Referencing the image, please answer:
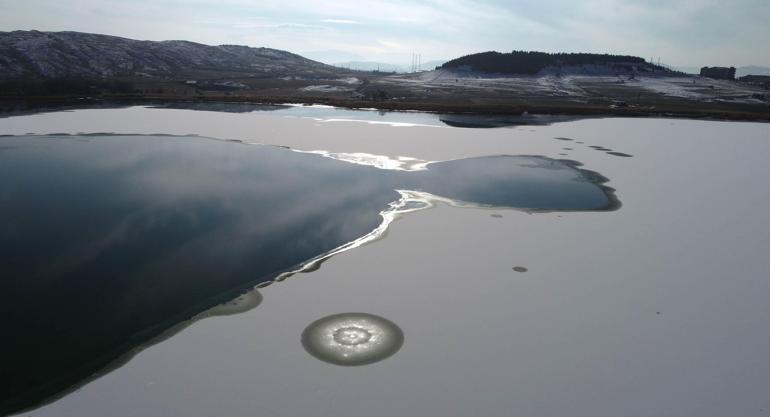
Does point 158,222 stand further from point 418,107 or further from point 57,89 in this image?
point 57,89

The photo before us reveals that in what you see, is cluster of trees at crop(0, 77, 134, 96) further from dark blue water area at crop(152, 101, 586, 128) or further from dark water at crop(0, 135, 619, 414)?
dark water at crop(0, 135, 619, 414)

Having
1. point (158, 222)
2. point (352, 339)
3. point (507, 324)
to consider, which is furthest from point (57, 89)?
point (507, 324)

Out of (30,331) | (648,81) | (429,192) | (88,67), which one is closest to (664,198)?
(429,192)

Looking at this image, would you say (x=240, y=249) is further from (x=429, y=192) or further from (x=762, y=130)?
(x=762, y=130)

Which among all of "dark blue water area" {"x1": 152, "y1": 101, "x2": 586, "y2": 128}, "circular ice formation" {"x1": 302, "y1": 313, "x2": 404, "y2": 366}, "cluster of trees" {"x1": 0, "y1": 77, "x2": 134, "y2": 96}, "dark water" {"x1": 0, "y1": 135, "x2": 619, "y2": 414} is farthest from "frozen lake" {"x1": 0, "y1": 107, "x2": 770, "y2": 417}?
"cluster of trees" {"x1": 0, "y1": 77, "x2": 134, "y2": 96}

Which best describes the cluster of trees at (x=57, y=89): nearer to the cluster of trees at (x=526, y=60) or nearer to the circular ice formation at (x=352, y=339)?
the circular ice formation at (x=352, y=339)

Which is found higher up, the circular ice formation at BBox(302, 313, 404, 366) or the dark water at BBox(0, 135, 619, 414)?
the dark water at BBox(0, 135, 619, 414)

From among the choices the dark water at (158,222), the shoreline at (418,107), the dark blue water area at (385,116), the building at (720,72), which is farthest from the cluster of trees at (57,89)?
the building at (720,72)
